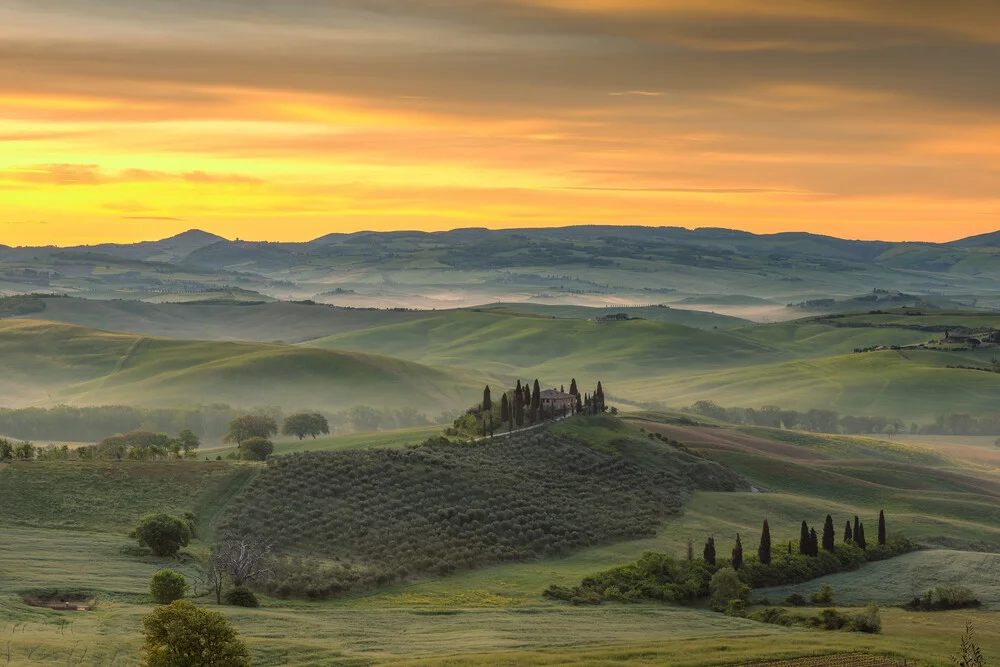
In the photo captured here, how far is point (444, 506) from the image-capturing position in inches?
4486

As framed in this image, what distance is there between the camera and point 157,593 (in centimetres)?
7612

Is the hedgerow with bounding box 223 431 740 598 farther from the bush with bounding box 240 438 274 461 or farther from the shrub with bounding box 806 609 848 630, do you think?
the shrub with bounding box 806 609 848 630

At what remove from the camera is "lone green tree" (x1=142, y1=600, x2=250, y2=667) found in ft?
177

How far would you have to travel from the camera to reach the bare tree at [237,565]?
84.1 metres

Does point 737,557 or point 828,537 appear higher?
point 737,557

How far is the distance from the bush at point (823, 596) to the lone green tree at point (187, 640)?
50.8 m

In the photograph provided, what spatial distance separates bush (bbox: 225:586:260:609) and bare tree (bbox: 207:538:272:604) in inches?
32.6

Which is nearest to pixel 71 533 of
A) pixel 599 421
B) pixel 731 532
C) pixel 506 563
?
pixel 506 563

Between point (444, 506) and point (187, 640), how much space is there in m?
60.6

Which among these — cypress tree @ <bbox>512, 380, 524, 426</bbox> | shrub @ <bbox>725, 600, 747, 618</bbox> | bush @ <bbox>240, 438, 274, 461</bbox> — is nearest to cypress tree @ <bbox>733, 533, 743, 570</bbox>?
shrub @ <bbox>725, 600, 747, 618</bbox>

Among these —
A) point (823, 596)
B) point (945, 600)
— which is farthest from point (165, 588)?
point (945, 600)

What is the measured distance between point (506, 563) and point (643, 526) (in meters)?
20.2

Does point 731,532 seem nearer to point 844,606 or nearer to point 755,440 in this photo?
point 844,606

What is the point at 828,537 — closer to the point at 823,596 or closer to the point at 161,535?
the point at 823,596
